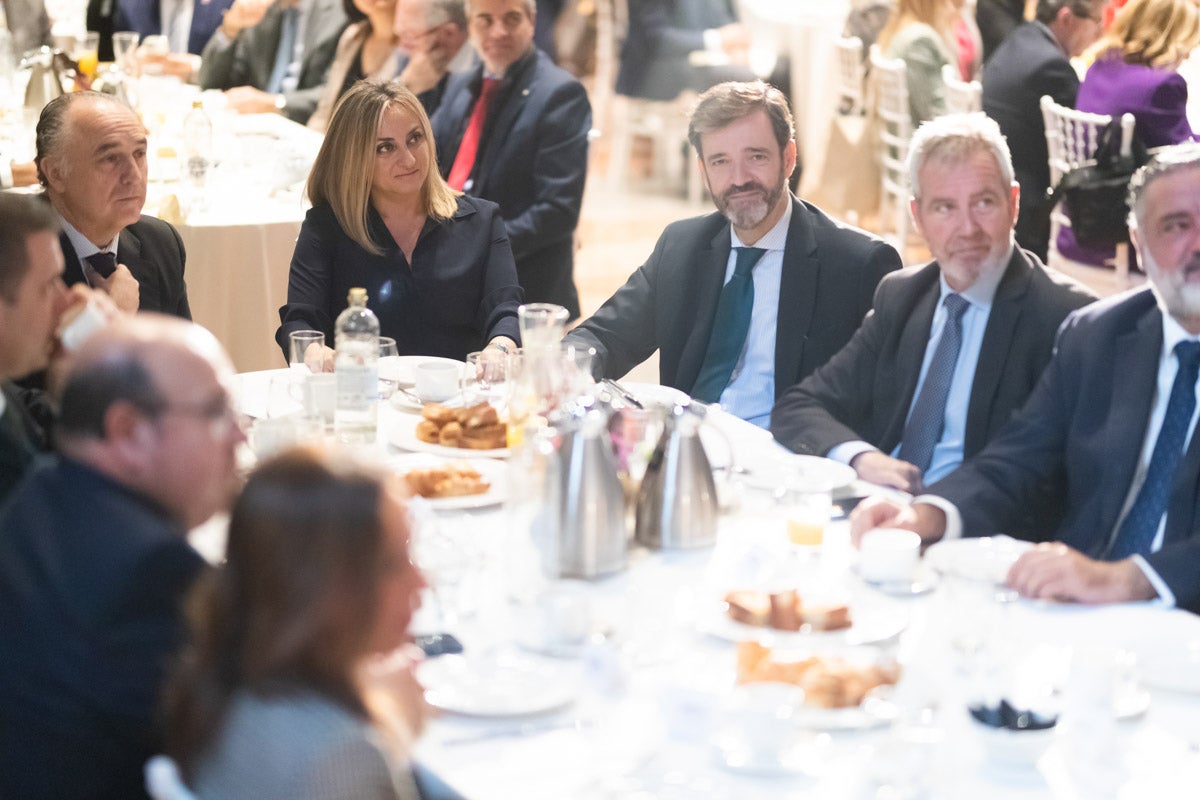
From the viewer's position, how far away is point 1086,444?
2.46 metres

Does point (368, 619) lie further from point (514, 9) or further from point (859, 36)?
point (859, 36)

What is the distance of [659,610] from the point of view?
6.44ft

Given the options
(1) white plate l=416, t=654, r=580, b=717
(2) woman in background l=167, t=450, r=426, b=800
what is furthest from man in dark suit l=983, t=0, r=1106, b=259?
(2) woman in background l=167, t=450, r=426, b=800

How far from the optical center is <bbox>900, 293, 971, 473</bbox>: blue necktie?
9.36 ft

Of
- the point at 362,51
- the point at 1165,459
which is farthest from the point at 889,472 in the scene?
the point at 362,51

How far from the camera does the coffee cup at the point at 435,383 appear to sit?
2963 millimetres

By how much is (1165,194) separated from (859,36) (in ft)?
19.1

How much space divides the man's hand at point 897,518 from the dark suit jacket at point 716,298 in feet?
3.21

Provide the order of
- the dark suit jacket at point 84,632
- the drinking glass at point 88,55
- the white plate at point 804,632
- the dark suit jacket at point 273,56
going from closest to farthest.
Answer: the dark suit jacket at point 84,632 < the white plate at point 804,632 < the drinking glass at point 88,55 < the dark suit jacket at point 273,56

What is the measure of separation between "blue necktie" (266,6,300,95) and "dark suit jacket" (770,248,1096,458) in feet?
14.7

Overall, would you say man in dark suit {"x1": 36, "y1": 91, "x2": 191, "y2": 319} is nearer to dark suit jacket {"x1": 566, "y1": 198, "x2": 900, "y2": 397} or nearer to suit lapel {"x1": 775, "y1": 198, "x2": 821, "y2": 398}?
dark suit jacket {"x1": 566, "y1": 198, "x2": 900, "y2": 397}

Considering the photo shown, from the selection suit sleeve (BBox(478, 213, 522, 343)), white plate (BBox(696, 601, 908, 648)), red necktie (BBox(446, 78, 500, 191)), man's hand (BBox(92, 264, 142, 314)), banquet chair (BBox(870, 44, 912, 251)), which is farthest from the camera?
banquet chair (BBox(870, 44, 912, 251))

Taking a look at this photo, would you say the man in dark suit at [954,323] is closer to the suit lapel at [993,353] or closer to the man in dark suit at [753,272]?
the suit lapel at [993,353]

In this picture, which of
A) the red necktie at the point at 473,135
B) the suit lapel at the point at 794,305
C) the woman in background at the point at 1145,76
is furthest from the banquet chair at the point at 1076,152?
the suit lapel at the point at 794,305
